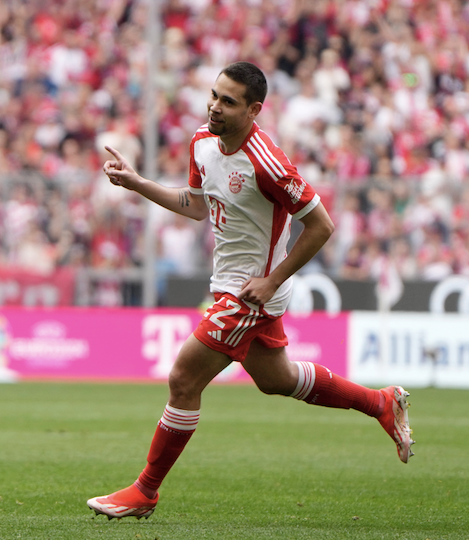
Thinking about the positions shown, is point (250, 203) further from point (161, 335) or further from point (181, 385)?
point (161, 335)

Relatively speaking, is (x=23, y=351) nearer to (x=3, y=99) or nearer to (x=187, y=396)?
(x=3, y=99)

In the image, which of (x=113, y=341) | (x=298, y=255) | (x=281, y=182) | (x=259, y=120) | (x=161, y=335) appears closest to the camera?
(x=281, y=182)

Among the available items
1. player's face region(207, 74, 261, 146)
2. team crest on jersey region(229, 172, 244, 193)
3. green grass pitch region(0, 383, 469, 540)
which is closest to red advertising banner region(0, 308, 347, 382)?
green grass pitch region(0, 383, 469, 540)

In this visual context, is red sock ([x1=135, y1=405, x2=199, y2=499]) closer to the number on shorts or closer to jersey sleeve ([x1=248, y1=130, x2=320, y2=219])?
the number on shorts

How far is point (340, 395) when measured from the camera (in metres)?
5.40

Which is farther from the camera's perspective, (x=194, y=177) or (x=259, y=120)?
(x=259, y=120)

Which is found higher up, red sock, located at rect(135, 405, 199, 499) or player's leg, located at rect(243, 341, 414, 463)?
player's leg, located at rect(243, 341, 414, 463)

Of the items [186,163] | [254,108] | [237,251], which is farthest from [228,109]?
[186,163]

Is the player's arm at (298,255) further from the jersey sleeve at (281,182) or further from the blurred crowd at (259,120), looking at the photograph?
the blurred crowd at (259,120)

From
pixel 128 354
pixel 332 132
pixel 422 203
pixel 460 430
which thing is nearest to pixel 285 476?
pixel 460 430

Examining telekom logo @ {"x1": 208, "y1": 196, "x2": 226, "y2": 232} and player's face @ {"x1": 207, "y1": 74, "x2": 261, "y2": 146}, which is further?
telekom logo @ {"x1": 208, "y1": 196, "x2": 226, "y2": 232}

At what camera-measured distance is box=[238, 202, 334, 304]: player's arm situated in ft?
15.8

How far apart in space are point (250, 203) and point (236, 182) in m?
0.13

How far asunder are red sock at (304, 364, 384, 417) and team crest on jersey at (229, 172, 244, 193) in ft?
3.80
